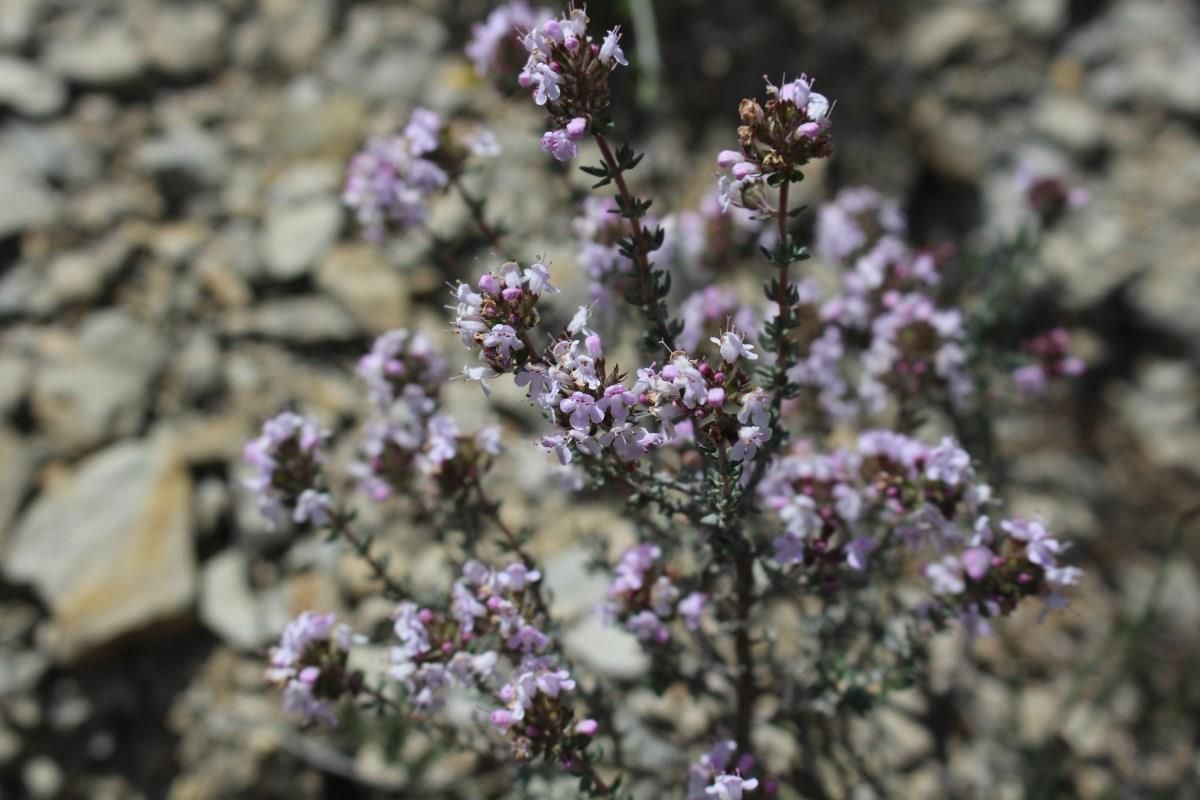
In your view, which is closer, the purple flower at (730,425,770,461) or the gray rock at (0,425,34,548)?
the purple flower at (730,425,770,461)

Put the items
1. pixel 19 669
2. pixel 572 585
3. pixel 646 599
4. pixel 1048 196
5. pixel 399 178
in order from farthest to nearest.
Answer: pixel 19 669
pixel 572 585
pixel 1048 196
pixel 399 178
pixel 646 599

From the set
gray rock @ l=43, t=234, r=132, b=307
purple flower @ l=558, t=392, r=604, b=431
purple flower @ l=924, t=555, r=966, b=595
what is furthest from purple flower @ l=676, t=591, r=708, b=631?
gray rock @ l=43, t=234, r=132, b=307

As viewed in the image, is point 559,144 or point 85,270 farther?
point 85,270

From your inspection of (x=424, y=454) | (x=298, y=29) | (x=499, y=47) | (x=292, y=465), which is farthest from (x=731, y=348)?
(x=298, y=29)

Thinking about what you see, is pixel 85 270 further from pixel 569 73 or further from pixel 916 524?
pixel 916 524

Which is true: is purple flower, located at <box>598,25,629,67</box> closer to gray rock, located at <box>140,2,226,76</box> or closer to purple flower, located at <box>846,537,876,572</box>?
purple flower, located at <box>846,537,876,572</box>

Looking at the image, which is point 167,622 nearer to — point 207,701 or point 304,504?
point 207,701
